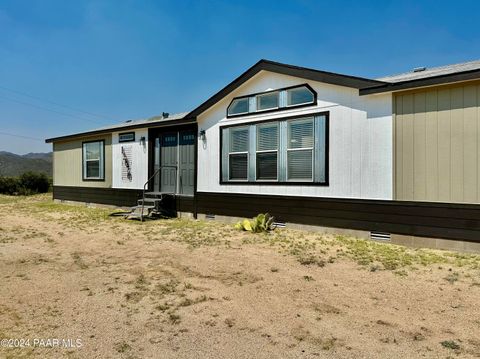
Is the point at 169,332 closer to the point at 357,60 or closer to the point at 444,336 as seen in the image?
the point at 444,336

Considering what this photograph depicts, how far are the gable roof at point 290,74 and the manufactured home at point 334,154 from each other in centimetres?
2

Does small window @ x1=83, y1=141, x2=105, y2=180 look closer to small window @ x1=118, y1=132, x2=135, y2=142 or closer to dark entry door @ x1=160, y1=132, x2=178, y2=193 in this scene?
small window @ x1=118, y1=132, x2=135, y2=142

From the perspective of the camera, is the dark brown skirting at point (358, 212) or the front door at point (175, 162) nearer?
the dark brown skirting at point (358, 212)

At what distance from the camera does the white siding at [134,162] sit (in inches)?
441

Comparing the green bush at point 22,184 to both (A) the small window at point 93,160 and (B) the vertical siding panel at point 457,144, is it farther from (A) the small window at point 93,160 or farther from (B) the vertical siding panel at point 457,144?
(B) the vertical siding panel at point 457,144

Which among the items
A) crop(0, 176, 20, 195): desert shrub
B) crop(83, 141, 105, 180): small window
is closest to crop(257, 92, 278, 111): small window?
crop(83, 141, 105, 180): small window

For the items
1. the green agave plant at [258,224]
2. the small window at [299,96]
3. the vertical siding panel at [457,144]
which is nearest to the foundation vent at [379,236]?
the vertical siding panel at [457,144]

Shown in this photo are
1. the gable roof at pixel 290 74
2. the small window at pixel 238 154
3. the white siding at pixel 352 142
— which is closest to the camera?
the white siding at pixel 352 142

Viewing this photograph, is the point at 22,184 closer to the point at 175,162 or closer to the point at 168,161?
the point at 168,161

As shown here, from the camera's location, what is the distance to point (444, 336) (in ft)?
8.65

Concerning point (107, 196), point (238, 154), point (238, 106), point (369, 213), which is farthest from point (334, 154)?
point (107, 196)

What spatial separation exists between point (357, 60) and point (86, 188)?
11.8 meters

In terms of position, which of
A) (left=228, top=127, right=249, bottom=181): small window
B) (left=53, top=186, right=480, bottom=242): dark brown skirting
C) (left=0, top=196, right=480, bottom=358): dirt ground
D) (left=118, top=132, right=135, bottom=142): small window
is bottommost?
(left=0, top=196, right=480, bottom=358): dirt ground

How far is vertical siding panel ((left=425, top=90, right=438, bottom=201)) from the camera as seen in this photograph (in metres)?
5.66
